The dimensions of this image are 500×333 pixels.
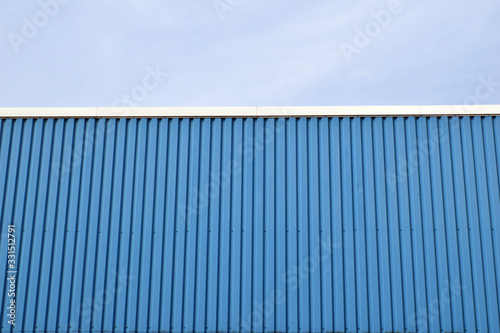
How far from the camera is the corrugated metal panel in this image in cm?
722

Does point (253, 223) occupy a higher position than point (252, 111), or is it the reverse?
point (252, 111)

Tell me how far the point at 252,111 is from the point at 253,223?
1990mm

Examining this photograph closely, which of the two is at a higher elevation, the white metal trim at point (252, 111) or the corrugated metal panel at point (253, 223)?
the white metal trim at point (252, 111)

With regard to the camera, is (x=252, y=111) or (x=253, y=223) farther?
(x=252, y=111)

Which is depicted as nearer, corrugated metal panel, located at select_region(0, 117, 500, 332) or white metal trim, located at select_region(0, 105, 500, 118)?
corrugated metal panel, located at select_region(0, 117, 500, 332)

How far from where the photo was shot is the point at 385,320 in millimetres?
7156

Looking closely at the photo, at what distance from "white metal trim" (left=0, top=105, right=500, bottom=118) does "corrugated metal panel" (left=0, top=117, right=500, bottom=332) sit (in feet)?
0.44

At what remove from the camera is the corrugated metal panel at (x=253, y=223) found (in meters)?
7.22

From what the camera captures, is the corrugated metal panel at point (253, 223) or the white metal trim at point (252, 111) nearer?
the corrugated metal panel at point (253, 223)

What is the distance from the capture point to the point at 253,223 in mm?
7547

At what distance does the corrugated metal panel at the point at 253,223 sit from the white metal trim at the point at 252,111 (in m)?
Result: 0.13

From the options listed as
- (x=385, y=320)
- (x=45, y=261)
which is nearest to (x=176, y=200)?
(x=45, y=261)

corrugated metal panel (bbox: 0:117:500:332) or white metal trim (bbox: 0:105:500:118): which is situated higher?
white metal trim (bbox: 0:105:500:118)

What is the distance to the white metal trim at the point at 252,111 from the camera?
25.8 feet
